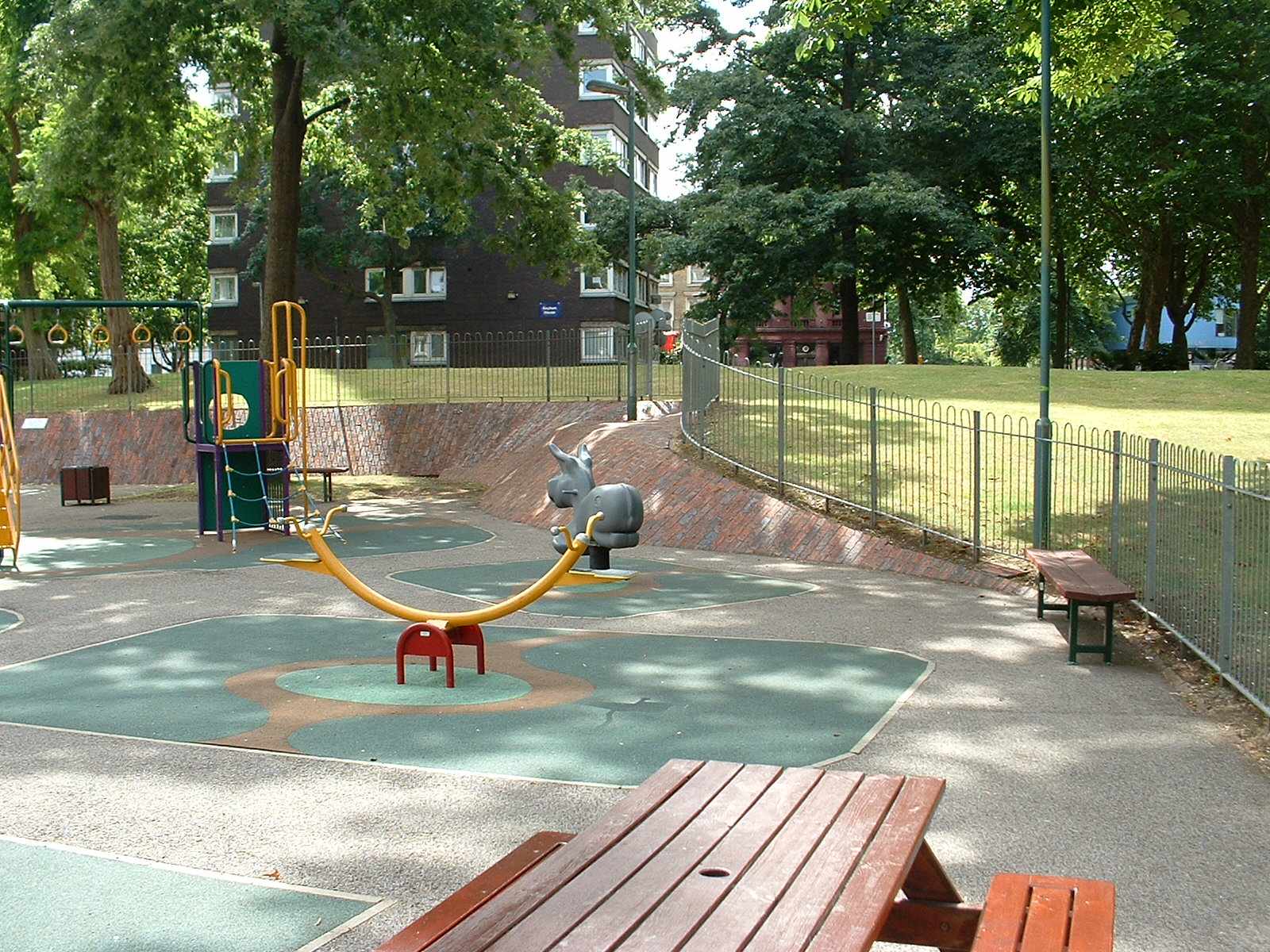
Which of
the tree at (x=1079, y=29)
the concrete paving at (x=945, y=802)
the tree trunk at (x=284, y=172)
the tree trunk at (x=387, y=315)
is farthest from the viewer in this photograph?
the tree trunk at (x=387, y=315)

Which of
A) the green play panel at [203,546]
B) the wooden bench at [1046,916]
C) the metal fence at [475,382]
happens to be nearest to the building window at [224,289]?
the metal fence at [475,382]

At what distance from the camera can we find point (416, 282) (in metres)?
51.5

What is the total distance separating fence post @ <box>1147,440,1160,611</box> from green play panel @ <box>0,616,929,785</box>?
241 centimetres

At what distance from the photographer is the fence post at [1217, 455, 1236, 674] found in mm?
7920

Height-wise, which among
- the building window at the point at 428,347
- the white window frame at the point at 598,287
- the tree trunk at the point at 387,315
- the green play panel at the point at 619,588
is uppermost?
the white window frame at the point at 598,287

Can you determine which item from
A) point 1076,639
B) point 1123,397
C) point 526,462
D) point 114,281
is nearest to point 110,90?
point 526,462

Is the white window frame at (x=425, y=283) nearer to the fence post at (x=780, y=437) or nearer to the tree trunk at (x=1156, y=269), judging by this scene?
the tree trunk at (x=1156, y=269)

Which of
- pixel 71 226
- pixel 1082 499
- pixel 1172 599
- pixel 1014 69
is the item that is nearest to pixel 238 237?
pixel 71 226

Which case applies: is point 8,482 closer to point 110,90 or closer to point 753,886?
point 110,90

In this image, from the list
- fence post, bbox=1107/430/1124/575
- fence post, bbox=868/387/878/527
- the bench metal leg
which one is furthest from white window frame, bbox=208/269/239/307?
the bench metal leg

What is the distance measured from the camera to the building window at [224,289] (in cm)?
5300

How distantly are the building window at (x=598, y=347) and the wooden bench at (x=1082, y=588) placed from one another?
1936 cm

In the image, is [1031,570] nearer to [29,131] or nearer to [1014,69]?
[1014,69]

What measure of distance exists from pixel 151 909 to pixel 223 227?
175ft
